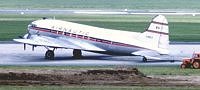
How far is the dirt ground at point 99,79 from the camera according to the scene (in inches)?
1341

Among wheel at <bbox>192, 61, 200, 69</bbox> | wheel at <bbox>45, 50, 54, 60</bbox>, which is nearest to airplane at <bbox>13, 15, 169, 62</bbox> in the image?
wheel at <bbox>45, 50, 54, 60</bbox>

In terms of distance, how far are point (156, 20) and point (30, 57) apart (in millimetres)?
9935

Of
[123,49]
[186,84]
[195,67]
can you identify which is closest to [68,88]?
[186,84]

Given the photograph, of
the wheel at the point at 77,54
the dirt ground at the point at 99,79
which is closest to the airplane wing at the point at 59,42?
the wheel at the point at 77,54

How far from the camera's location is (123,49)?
5600cm

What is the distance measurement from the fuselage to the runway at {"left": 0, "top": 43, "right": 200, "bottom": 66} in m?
1.02

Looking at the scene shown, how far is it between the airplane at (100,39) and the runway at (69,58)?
29.0 inches

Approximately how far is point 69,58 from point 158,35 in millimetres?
7139

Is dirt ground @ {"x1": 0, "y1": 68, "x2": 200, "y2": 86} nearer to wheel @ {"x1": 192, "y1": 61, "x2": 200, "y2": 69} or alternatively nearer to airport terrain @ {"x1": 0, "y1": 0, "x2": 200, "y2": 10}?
wheel @ {"x1": 192, "y1": 61, "x2": 200, "y2": 69}

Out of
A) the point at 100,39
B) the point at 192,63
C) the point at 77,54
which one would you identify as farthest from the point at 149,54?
the point at 192,63

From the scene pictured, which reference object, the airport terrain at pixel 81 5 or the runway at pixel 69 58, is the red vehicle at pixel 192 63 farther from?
the airport terrain at pixel 81 5

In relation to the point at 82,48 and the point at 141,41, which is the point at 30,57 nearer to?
the point at 82,48

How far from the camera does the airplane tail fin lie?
55.5 metres

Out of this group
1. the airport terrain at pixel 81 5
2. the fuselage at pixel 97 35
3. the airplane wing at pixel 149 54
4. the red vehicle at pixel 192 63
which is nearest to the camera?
the red vehicle at pixel 192 63
